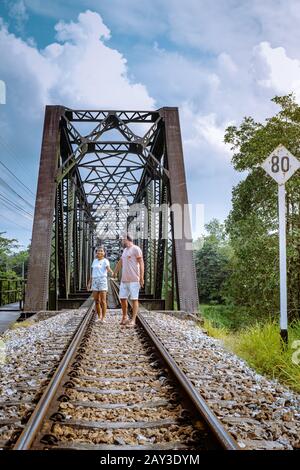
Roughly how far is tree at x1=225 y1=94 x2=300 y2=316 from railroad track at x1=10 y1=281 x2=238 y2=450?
33.8 feet

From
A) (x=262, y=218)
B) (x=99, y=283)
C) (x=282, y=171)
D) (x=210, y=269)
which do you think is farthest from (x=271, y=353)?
(x=210, y=269)

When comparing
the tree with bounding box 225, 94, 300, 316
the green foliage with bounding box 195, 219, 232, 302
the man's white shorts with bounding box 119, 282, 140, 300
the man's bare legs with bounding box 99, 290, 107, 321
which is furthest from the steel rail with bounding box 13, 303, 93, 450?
the green foliage with bounding box 195, 219, 232, 302

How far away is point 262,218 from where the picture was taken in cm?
1639

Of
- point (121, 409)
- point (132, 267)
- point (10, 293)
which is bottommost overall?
point (121, 409)

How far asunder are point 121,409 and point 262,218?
45.5 ft

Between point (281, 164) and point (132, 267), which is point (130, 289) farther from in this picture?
point (281, 164)

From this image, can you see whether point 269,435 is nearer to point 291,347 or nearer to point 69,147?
point 291,347

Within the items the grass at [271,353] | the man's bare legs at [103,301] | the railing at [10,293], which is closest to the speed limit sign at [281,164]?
the grass at [271,353]

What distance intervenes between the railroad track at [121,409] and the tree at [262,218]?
33.8 feet

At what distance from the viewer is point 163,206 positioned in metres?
13.5

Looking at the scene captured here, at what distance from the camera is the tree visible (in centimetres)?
1492

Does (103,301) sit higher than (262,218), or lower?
lower

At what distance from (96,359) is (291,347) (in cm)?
225

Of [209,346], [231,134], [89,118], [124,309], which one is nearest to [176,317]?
[124,309]
